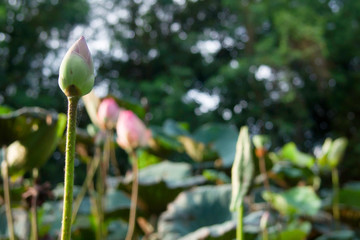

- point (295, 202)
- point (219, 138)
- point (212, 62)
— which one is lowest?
point (295, 202)

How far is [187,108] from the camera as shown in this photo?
605 cm

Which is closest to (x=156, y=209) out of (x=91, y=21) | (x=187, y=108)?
(x=187, y=108)

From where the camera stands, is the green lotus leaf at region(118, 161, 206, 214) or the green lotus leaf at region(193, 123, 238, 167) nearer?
the green lotus leaf at region(118, 161, 206, 214)

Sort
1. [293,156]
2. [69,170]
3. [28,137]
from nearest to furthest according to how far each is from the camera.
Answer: [69,170] → [28,137] → [293,156]

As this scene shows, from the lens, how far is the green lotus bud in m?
0.21

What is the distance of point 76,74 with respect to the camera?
21 cm

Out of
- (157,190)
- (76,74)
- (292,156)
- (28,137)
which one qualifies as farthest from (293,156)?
(76,74)

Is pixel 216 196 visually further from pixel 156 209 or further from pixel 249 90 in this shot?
pixel 249 90

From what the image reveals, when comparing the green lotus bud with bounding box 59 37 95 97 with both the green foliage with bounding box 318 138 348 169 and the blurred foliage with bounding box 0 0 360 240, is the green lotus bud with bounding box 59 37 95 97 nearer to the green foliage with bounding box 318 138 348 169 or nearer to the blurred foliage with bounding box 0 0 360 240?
the green foliage with bounding box 318 138 348 169

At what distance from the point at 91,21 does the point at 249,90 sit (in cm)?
278

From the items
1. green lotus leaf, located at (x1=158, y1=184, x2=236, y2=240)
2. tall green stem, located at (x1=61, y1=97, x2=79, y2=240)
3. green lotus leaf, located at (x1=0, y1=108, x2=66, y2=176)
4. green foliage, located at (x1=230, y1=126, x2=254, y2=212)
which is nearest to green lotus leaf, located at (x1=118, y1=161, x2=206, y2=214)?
green lotus leaf, located at (x1=158, y1=184, x2=236, y2=240)

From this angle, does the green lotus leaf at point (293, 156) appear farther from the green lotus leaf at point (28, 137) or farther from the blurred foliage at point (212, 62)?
the blurred foliage at point (212, 62)

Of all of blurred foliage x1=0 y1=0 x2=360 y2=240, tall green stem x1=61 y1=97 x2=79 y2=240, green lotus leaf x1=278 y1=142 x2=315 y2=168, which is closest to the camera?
tall green stem x1=61 y1=97 x2=79 y2=240

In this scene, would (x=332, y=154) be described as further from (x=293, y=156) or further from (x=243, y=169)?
(x=243, y=169)
